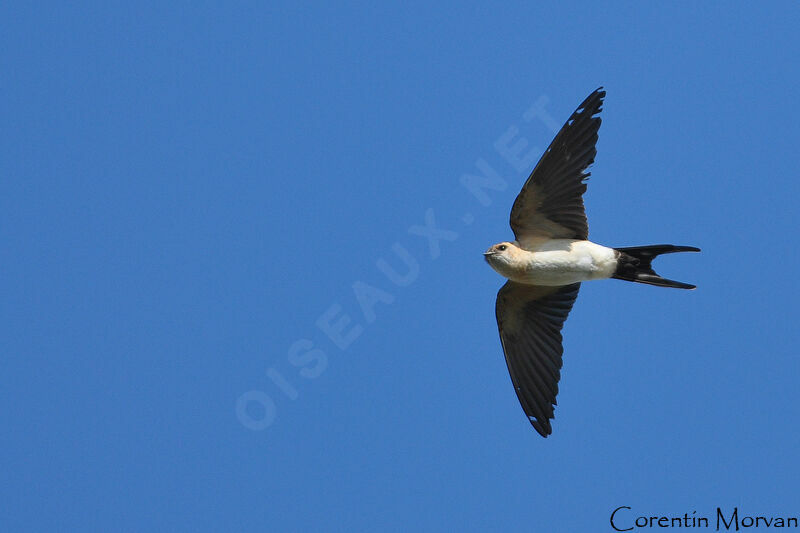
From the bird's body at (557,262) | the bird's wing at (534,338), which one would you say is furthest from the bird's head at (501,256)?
the bird's wing at (534,338)

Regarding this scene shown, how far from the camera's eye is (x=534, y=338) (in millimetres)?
8523

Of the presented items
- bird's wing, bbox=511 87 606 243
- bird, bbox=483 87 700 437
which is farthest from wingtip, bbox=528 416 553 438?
bird's wing, bbox=511 87 606 243

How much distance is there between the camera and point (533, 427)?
27.3ft

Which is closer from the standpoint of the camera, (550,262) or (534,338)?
(550,262)

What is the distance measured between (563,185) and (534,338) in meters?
1.32

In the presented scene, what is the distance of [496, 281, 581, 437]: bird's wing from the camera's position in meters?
8.38

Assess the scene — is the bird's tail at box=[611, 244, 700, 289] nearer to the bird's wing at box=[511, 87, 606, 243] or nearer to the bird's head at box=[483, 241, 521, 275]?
the bird's wing at box=[511, 87, 606, 243]

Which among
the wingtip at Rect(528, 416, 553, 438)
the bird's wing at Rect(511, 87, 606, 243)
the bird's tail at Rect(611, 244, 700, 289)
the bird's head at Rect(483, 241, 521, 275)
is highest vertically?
the bird's wing at Rect(511, 87, 606, 243)

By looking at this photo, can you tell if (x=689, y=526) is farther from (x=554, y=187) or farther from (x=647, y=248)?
(x=554, y=187)

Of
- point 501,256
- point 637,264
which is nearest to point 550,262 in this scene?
point 501,256

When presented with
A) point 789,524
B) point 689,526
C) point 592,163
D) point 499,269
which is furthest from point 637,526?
point 592,163

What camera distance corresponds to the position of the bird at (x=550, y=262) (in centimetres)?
786

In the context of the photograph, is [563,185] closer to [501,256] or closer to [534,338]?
[501,256]

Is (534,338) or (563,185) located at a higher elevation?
(563,185)
